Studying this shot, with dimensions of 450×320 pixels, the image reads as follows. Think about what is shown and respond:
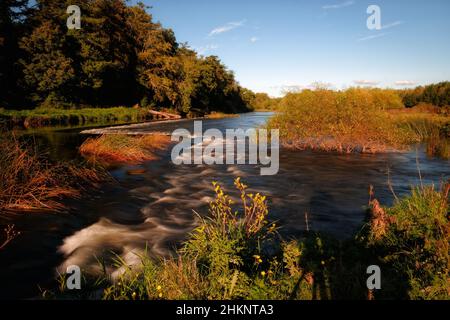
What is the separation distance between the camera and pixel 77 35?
145 ft

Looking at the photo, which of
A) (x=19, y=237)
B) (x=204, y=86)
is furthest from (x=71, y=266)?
(x=204, y=86)

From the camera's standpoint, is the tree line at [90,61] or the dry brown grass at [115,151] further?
the tree line at [90,61]

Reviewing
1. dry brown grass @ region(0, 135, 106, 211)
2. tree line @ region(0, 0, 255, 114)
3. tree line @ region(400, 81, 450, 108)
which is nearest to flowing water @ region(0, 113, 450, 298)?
dry brown grass @ region(0, 135, 106, 211)

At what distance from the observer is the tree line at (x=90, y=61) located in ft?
134

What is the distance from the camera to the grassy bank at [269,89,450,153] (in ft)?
61.2

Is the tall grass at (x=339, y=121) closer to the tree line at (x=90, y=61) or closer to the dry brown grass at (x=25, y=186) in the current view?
the dry brown grass at (x=25, y=186)

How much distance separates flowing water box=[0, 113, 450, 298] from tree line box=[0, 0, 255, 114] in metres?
29.1

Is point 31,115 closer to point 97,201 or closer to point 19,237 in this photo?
point 97,201

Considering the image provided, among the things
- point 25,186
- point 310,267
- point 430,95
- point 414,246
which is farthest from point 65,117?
point 430,95

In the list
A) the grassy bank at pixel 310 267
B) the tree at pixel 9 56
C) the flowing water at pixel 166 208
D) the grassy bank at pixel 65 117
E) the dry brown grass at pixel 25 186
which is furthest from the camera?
the tree at pixel 9 56

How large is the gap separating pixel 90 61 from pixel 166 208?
42.3 metres

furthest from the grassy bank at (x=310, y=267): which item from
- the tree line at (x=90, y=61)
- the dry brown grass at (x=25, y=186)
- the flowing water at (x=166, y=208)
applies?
the tree line at (x=90, y=61)

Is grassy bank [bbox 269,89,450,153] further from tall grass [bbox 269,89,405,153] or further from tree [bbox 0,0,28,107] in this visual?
tree [bbox 0,0,28,107]

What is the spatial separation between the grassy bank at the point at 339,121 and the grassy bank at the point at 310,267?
12431 mm
